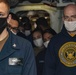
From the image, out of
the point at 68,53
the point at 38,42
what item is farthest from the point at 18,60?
the point at 38,42

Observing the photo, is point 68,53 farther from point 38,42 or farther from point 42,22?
point 42,22

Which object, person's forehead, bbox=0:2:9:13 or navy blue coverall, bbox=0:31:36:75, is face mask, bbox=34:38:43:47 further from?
person's forehead, bbox=0:2:9:13

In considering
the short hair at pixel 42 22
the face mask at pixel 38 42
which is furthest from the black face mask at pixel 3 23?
the short hair at pixel 42 22

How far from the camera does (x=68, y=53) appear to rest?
3.31 metres

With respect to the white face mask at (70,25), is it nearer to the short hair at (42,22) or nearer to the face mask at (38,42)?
the face mask at (38,42)

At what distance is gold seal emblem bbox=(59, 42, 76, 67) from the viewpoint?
3.28m

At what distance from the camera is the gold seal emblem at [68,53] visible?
328cm

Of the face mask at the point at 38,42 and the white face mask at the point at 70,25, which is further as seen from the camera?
the face mask at the point at 38,42

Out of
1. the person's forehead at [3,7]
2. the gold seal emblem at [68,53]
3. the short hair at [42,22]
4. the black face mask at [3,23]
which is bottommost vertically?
the short hair at [42,22]

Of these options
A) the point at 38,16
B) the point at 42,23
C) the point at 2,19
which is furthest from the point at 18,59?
the point at 38,16

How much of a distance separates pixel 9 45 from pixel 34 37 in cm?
202

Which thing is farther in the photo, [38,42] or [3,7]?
[38,42]

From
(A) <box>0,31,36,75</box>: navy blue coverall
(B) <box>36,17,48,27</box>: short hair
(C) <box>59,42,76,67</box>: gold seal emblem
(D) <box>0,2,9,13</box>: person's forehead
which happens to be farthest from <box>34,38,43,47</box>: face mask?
(D) <box>0,2,9,13</box>: person's forehead

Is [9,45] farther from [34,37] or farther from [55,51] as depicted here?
[34,37]
